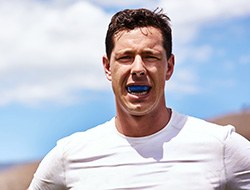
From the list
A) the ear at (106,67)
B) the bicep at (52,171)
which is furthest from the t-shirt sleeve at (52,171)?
the ear at (106,67)

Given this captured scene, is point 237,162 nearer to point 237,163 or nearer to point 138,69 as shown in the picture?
point 237,163

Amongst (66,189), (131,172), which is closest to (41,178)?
(66,189)

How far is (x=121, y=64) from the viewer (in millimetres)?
6852

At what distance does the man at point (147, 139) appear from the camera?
6.77 meters

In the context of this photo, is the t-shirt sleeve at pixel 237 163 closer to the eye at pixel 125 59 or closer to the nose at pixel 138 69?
the nose at pixel 138 69

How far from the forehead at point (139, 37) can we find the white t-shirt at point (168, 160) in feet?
1.96

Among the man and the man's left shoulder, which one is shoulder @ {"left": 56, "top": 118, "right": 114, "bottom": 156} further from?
the man's left shoulder

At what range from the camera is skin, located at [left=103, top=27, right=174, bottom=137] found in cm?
676

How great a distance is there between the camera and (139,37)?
689 cm

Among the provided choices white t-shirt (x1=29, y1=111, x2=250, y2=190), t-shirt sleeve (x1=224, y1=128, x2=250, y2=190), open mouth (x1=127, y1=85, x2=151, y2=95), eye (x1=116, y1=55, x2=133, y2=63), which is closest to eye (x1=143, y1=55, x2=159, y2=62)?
eye (x1=116, y1=55, x2=133, y2=63)

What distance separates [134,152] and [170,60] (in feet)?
2.45

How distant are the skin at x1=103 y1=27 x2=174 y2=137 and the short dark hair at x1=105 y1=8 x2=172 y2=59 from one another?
0.05 meters

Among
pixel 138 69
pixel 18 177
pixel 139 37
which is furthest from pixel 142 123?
pixel 18 177

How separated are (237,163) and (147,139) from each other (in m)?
0.68
